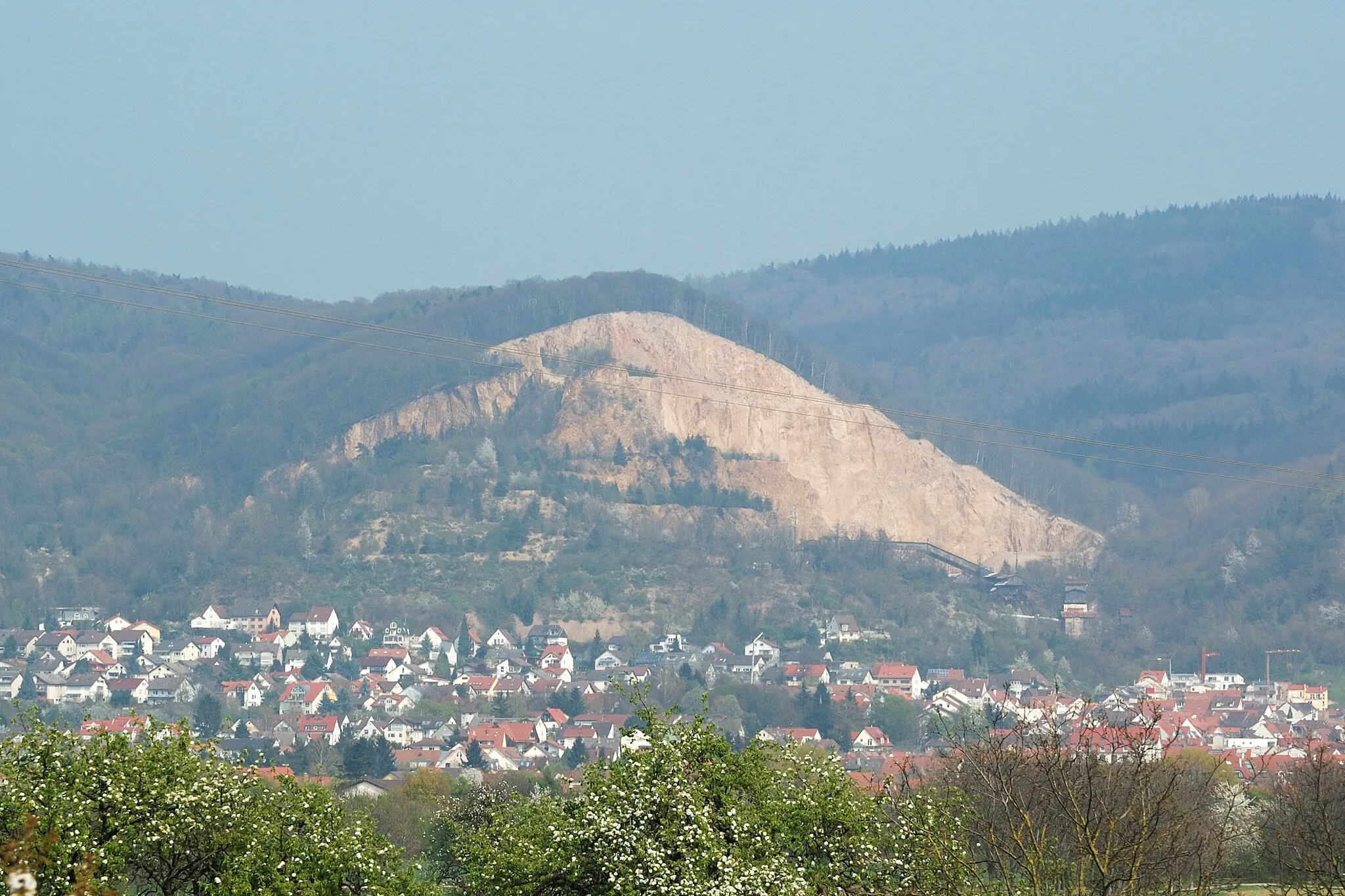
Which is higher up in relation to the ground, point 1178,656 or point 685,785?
point 685,785

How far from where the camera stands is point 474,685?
361ft

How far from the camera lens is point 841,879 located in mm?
19078

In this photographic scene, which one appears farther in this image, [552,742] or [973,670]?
[973,670]

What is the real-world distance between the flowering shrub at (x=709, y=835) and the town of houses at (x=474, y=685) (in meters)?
54.4

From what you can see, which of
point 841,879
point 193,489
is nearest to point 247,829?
point 841,879

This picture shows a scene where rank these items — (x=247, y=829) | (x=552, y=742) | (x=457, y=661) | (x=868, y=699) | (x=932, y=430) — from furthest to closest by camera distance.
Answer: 1. (x=932, y=430)
2. (x=457, y=661)
3. (x=868, y=699)
4. (x=552, y=742)
5. (x=247, y=829)

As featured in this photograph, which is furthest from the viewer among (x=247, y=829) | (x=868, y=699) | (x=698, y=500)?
(x=698, y=500)

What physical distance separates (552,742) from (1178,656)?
5405 cm

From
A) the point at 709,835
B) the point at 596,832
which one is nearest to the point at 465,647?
the point at 596,832

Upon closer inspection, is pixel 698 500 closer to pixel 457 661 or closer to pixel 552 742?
pixel 457 661

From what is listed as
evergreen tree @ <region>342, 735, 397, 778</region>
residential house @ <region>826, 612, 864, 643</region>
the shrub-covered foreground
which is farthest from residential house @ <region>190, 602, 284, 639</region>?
the shrub-covered foreground

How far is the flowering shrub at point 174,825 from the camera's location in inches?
703

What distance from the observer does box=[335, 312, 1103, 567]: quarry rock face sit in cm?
14912

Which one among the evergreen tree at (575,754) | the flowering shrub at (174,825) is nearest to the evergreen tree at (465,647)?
the evergreen tree at (575,754)
